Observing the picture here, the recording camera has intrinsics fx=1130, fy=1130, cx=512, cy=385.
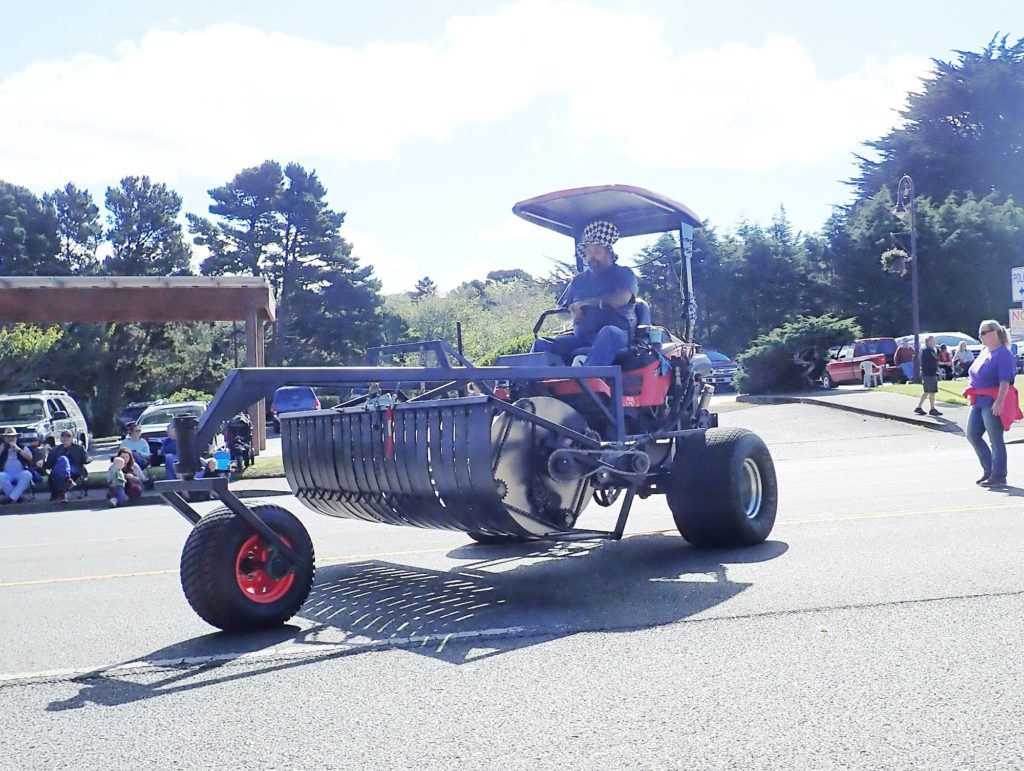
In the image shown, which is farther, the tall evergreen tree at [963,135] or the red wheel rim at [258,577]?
the tall evergreen tree at [963,135]

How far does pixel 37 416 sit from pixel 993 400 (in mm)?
20875

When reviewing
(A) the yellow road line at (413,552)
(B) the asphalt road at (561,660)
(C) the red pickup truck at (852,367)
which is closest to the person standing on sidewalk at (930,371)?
(C) the red pickup truck at (852,367)

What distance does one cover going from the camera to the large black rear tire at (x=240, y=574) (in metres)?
6.03

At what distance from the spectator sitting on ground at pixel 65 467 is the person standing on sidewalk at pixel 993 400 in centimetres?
1417

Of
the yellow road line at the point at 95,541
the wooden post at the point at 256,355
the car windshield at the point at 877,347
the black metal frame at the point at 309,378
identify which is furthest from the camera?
the car windshield at the point at 877,347

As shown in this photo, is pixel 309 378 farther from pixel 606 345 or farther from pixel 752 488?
pixel 752 488

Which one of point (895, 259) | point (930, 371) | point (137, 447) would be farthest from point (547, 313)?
point (895, 259)

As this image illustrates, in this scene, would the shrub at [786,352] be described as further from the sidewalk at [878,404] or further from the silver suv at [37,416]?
the silver suv at [37,416]

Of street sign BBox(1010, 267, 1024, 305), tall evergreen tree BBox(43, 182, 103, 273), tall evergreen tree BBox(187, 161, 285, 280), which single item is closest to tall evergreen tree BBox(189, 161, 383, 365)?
tall evergreen tree BBox(187, 161, 285, 280)

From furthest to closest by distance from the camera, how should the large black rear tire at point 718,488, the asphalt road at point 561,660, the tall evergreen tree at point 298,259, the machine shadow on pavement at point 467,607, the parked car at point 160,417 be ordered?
the tall evergreen tree at point 298,259 → the parked car at point 160,417 → the large black rear tire at point 718,488 → the machine shadow on pavement at point 467,607 → the asphalt road at point 561,660

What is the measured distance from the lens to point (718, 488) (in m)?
8.06

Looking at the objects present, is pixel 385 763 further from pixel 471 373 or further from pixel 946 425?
pixel 946 425

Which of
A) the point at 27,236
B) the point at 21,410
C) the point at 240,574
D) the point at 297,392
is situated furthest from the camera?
the point at 27,236

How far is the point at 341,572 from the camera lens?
8266 mm
